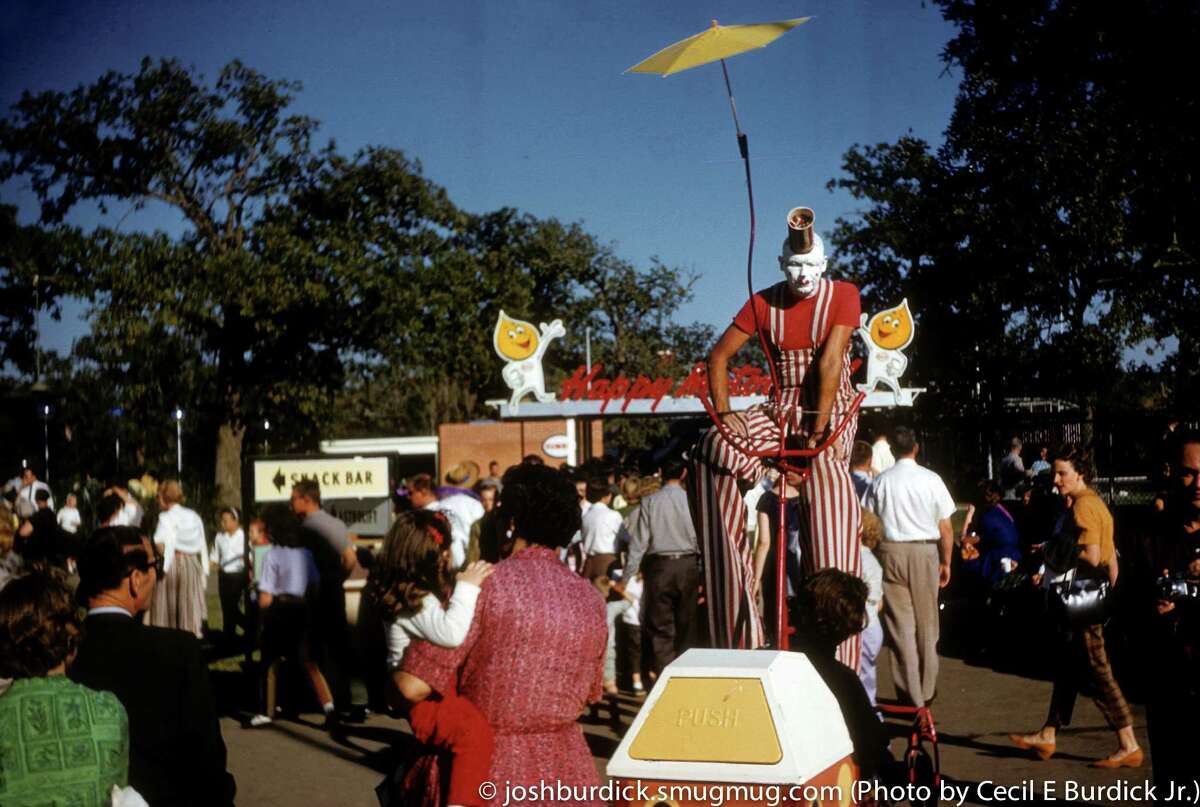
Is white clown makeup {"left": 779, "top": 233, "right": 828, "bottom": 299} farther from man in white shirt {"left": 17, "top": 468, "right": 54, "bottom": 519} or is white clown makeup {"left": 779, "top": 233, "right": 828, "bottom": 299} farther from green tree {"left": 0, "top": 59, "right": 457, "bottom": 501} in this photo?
green tree {"left": 0, "top": 59, "right": 457, "bottom": 501}

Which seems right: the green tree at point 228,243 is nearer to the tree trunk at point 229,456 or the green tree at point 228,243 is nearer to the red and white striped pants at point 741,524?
the tree trunk at point 229,456

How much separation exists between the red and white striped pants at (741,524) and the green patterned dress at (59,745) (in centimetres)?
233

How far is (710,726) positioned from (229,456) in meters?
34.8

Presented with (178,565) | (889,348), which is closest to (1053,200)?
(889,348)

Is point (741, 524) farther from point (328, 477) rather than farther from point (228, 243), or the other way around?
point (228, 243)

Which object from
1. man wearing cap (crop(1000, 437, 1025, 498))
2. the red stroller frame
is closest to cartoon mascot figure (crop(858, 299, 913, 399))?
man wearing cap (crop(1000, 437, 1025, 498))

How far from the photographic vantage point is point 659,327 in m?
66.5

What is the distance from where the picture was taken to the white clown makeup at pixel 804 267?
4.89 meters

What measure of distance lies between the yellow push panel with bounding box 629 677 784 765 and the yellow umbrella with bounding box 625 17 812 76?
6.27 feet

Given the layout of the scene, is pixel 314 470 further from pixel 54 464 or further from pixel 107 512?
pixel 54 464

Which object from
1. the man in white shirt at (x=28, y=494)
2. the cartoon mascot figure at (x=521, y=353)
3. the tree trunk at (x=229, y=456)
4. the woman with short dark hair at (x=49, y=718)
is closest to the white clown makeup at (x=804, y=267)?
the woman with short dark hair at (x=49, y=718)

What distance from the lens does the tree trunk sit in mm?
35188

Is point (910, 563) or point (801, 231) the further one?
point (910, 563)

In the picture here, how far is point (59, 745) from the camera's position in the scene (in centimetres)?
359
